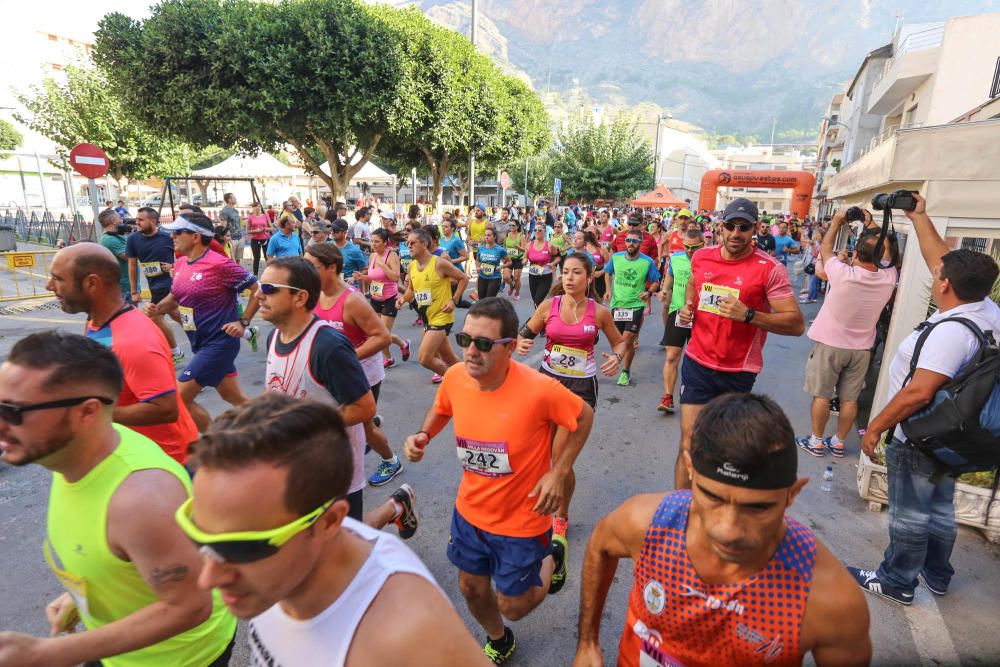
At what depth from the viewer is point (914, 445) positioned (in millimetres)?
2924

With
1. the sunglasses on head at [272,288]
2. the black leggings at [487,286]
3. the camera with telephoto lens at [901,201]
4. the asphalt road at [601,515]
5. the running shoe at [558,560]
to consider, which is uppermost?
the camera with telephoto lens at [901,201]

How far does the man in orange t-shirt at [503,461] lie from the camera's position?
2.53 m

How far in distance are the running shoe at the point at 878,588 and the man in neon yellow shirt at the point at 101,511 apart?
139 inches

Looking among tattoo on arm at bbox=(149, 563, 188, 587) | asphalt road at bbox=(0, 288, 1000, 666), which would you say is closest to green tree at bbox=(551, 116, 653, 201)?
asphalt road at bbox=(0, 288, 1000, 666)

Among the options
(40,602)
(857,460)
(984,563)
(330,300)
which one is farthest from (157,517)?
(857,460)

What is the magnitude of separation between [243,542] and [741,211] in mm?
3695

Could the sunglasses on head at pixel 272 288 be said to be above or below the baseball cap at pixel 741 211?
below

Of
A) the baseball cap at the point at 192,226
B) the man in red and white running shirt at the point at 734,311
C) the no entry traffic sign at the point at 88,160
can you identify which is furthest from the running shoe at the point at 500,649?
the no entry traffic sign at the point at 88,160

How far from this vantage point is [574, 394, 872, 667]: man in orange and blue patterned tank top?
53.5 inches

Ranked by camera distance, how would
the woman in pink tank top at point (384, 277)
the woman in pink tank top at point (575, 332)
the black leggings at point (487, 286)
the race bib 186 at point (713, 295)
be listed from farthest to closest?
1. the black leggings at point (487, 286)
2. the woman in pink tank top at point (384, 277)
3. the woman in pink tank top at point (575, 332)
4. the race bib 186 at point (713, 295)

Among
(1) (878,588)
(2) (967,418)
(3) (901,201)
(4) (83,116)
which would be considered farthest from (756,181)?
(4) (83,116)

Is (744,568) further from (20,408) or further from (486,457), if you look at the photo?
(20,408)

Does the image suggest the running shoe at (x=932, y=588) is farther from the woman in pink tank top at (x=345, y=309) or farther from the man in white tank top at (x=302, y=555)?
the woman in pink tank top at (x=345, y=309)

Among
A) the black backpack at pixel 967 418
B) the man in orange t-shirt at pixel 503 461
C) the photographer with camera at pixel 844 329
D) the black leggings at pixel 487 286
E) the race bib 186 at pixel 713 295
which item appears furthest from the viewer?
the black leggings at pixel 487 286
